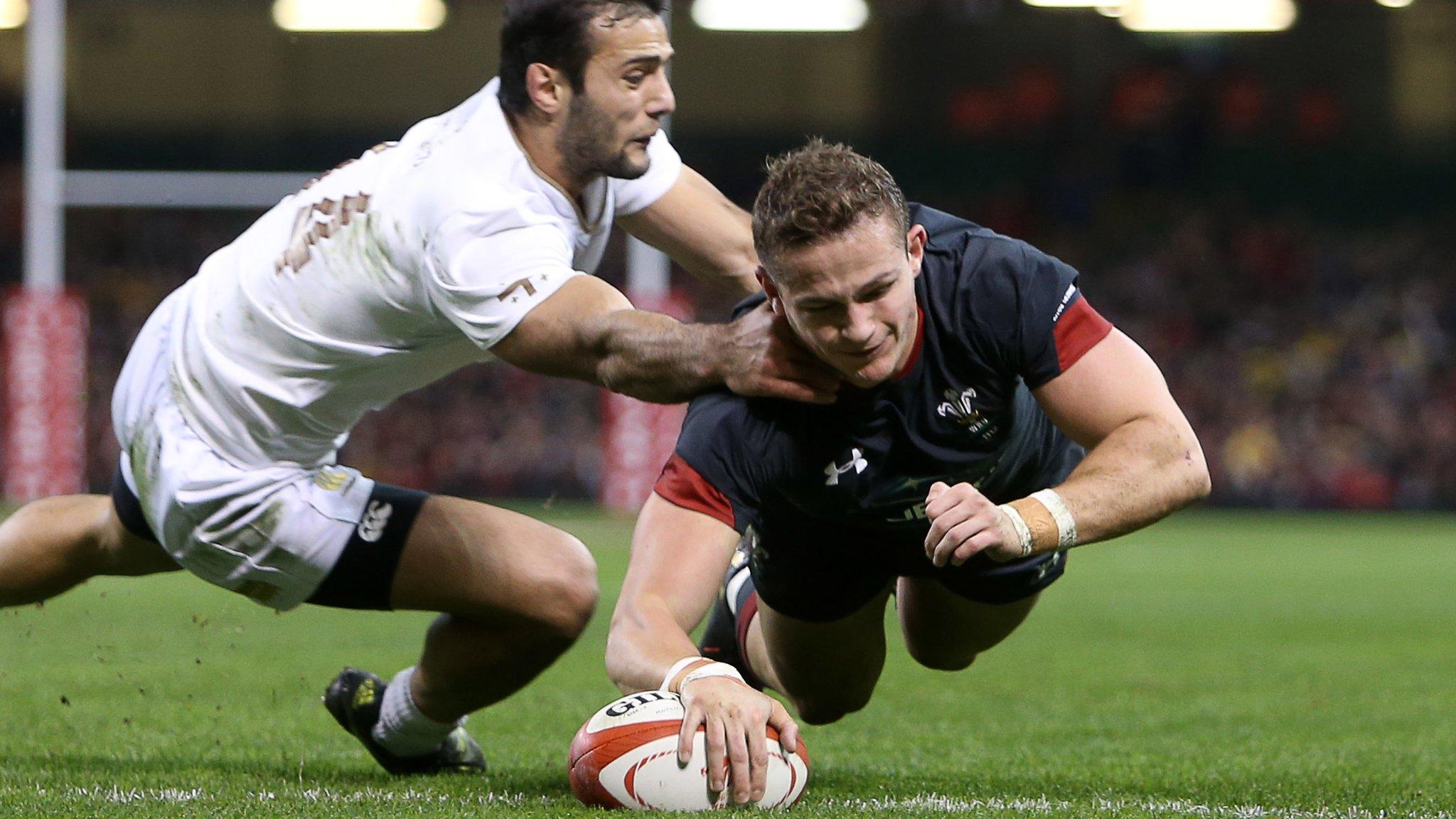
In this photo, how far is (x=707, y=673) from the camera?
11.2 feet

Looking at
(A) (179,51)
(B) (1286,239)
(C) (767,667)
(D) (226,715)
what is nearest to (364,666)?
(D) (226,715)

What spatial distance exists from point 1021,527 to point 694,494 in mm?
752

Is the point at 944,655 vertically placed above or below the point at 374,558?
below

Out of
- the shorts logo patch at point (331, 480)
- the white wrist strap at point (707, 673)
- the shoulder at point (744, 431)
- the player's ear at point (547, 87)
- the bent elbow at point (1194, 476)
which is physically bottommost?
→ the white wrist strap at point (707, 673)

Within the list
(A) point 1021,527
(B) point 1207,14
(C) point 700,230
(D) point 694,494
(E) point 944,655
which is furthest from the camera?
(B) point 1207,14

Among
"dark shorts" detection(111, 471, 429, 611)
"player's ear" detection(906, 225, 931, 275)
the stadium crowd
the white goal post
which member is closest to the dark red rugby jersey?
"player's ear" detection(906, 225, 931, 275)

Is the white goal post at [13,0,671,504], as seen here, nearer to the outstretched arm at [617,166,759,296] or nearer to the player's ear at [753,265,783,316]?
the outstretched arm at [617,166,759,296]

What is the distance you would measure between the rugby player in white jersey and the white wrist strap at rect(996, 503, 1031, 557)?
2.38 feet

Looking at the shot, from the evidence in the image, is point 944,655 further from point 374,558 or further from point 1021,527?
point 1021,527

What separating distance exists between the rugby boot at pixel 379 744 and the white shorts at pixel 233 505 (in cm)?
39

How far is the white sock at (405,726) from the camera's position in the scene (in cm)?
434

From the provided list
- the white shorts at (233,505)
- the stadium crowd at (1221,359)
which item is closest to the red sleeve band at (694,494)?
the white shorts at (233,505)

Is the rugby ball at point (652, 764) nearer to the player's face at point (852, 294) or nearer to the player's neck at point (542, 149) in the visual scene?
the player's face at point (852, 294)

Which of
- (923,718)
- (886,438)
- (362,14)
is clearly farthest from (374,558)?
(362,14)
